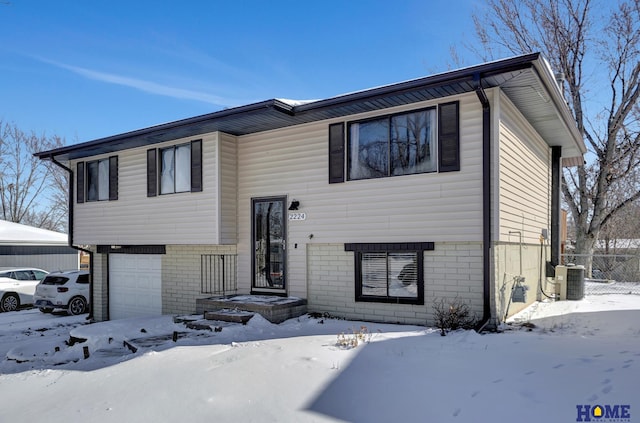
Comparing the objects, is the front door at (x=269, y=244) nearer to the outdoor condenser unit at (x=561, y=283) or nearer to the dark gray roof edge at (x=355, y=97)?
the dark gray roof edge at (x=355, y=97)

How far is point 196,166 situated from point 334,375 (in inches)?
254

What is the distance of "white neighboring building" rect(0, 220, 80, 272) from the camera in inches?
763

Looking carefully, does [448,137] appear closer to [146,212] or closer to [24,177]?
[146,212]

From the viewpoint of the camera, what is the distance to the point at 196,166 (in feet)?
32.5

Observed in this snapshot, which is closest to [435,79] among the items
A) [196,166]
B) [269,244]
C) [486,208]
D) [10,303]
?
[486,208]

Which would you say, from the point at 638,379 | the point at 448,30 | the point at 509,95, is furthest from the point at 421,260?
the point at 448,30

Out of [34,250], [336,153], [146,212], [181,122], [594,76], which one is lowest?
[34,250]

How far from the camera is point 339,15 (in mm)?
13750

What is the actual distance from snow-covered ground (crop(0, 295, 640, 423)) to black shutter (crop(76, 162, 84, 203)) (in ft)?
19.4

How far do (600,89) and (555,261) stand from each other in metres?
10.9

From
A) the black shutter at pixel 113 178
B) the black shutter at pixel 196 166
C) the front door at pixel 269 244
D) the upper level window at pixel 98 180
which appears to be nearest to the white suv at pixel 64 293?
the upper level window at pixel 98 180

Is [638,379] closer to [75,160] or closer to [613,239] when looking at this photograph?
[75,160]

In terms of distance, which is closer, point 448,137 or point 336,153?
point 448,137

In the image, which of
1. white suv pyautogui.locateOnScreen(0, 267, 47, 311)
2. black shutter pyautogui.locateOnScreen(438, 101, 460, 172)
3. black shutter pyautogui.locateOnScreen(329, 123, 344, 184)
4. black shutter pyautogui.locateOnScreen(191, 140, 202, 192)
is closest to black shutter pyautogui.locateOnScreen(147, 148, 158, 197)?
black shutter pyautogui.locateOnScreen(191, 140, 202, 192)
